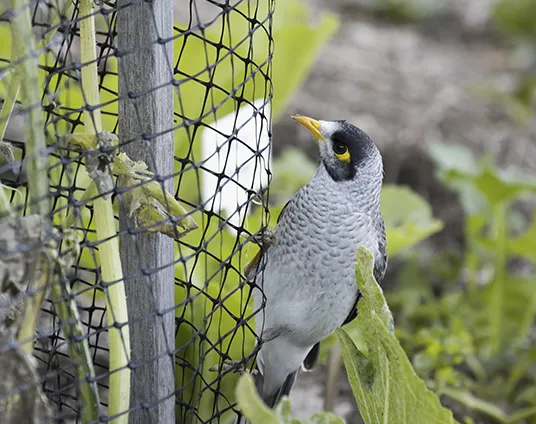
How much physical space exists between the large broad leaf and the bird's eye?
1.09ft

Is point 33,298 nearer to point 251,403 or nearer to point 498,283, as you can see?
point 251,403

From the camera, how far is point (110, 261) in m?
1.11

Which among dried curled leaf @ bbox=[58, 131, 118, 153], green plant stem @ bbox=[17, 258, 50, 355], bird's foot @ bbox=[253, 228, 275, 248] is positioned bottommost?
bird's foot @ bbox=[253, 228, 275, 248]

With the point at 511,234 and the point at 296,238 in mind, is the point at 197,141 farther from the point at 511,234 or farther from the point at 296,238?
the point at 511,234

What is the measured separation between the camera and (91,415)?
1129mm

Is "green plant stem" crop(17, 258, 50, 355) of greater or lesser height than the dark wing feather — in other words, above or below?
above

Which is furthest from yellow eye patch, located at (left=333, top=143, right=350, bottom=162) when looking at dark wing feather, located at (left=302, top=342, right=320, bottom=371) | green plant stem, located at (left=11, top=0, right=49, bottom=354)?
green plant stem, located at (left=11, top=0, right=49, bottom=354)

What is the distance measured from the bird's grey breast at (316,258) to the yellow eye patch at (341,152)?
6 centimetres

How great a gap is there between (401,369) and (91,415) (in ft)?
1.49

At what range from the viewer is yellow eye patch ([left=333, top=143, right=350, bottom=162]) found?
1.49 meters

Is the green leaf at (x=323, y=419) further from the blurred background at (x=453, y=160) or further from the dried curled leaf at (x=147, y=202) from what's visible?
the blurred background at (x=453, y=160)

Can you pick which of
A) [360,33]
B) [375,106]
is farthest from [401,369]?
[360,33]

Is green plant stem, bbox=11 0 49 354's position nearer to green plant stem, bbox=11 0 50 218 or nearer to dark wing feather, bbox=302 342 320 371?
green plant stem, bbox=11 0 50 218

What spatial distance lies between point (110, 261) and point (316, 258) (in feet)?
Answer: 1.69
